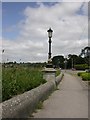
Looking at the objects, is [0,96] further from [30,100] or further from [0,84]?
[30,100]

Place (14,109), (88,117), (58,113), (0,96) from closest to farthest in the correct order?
(14,109) → (0,96) → (88,117) → (58,113)

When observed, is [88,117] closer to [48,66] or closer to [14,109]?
[14,109]

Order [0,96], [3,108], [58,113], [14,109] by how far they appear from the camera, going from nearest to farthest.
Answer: [3,108]
[14,109]
[0,96]
[58,113]

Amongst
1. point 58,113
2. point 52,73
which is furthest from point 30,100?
point 52,73

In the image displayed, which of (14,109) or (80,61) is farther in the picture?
(80,61)

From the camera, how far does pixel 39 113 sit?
11305 millimetres

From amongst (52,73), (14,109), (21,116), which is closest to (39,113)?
(21,116)

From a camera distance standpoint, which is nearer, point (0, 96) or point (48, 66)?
point (0, 96)

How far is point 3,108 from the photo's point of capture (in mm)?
7316

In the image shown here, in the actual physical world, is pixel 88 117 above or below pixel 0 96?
below

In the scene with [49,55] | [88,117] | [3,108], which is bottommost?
[88,117]

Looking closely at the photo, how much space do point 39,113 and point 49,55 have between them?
49.0ft

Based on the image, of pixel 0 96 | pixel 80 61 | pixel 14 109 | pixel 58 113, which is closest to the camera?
pixel 14 109

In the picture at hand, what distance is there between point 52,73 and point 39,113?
13.9 metres
